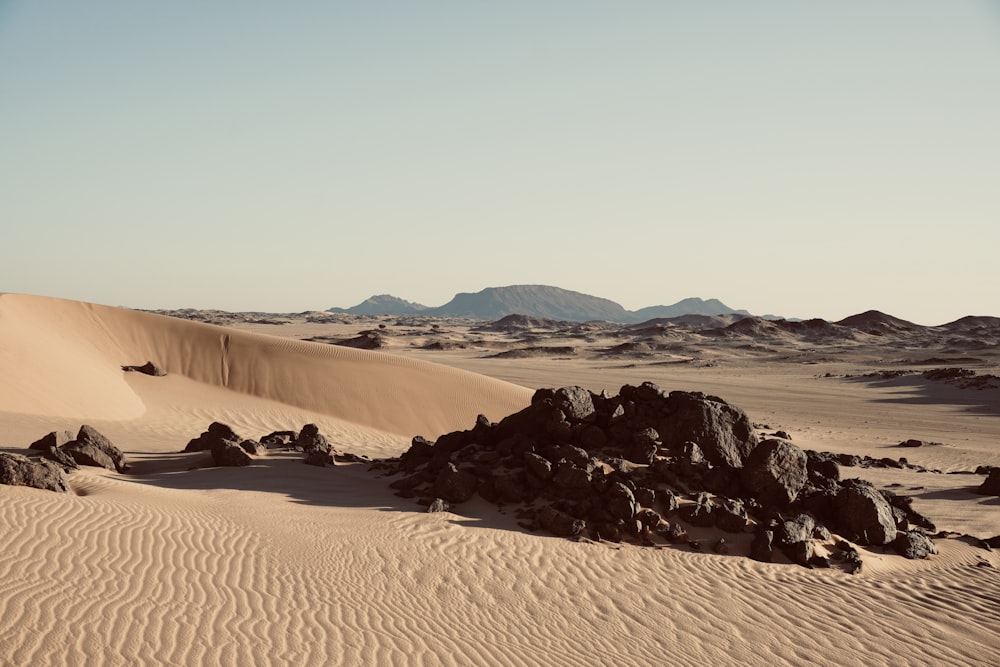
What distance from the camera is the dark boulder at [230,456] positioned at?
14.9 m

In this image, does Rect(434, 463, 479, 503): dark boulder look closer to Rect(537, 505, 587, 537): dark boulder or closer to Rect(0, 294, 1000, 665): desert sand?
Rect(0, 294, 1000, 665): desert sand

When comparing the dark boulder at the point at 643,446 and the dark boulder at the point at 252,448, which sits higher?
the dark boulder at the point at 643,446

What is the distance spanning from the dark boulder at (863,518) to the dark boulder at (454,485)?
566cm

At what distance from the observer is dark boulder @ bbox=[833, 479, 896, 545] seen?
37.2ft

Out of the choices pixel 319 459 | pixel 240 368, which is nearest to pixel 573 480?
pixel 319 459

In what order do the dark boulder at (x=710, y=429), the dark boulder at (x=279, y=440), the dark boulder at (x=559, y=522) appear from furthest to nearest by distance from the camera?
the dark boulder at (x=279, y=440) → the dark boulder at (x=710, y=429) → the dark boulder at (x=559, y=522)

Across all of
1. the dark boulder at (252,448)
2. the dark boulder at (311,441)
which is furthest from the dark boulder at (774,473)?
the dark boulder at (252,448)

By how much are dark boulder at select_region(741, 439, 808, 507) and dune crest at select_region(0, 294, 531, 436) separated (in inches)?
548

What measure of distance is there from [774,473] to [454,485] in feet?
16.6

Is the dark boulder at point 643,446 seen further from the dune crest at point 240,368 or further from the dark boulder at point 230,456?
the dune crest at point 240,368

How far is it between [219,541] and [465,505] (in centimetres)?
407

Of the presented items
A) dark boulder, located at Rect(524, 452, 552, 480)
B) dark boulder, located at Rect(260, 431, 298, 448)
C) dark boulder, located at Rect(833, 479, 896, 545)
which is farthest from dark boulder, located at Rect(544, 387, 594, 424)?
dark boulder, located at Rect(260, 431, 298, 448)

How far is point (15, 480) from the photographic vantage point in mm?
10320

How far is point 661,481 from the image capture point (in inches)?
474
